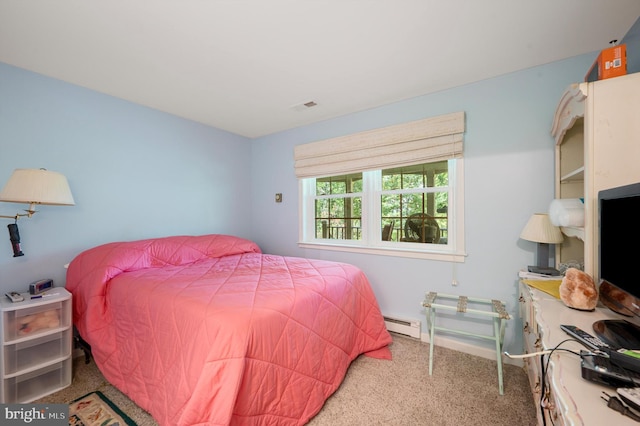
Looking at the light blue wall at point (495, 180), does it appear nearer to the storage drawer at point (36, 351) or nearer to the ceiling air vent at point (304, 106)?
the ceiling air vent at point (304, 106)

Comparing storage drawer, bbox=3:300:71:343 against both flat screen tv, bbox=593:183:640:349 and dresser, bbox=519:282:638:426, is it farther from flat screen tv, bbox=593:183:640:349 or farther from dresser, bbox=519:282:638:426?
flat screen tv, bbox=593:183:640:349

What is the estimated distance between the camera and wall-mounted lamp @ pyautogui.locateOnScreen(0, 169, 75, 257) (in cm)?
171

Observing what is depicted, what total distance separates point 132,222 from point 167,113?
4.28ft

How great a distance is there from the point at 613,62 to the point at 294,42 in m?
1.71

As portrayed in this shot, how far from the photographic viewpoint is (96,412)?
5.15ft

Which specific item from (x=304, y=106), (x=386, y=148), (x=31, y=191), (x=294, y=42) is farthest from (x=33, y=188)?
(x=386, y=148)

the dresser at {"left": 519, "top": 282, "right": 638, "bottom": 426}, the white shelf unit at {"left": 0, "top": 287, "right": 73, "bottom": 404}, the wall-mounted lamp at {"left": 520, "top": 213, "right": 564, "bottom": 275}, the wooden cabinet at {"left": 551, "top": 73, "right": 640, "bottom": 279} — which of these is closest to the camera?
the dresser at {"left": 519, "top": 282, "right": 638, "bottom": 426}

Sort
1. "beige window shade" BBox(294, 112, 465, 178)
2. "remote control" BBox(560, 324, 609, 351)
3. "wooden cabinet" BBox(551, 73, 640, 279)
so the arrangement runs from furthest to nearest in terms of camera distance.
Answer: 1. "beige window shade" BBox(294, 112, 465, 178)
2. "wooden cabinet" BBox(551, 73, 640, 279)
3. "remote control" BBox(560, 324, 609, 351)

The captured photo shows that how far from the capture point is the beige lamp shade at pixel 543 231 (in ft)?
5.71

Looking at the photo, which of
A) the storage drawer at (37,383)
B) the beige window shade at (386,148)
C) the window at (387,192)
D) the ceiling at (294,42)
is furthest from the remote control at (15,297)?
the beige window shade at (386,148)

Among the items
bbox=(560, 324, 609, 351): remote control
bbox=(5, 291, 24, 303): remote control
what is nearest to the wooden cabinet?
bbox=(560, 324, 609, 351): remote control

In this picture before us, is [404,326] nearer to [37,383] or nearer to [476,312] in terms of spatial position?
[476,312]

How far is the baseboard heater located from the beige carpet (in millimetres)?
286

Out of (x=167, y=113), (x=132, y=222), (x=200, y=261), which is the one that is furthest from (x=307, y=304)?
(x=167, y=113)
